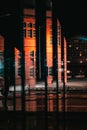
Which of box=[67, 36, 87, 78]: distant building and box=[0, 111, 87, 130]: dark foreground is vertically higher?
box=[67, 36, 87, 78]: distant building

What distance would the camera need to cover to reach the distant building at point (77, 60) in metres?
43.2

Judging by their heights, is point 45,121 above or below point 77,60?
below

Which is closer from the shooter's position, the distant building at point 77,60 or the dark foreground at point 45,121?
the dark foreground at point 45,121

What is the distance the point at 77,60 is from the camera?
1960 inches

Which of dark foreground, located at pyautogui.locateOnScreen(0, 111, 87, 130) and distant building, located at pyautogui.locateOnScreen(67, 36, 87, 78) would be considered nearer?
dark foreground, located at pyautogui.locateOnScreen(0, 111, 87, 130)

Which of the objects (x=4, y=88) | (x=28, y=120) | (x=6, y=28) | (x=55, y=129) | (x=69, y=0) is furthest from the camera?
(x=6, y=28)

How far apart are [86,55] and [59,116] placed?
131ft

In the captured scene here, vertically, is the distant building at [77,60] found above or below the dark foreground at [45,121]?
above

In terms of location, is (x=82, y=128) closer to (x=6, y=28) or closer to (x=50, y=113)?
(x=50, y=113)

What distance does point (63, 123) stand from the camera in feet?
38.9

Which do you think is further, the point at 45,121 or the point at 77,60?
the point at 77,60

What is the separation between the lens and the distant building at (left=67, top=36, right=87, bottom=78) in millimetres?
43219

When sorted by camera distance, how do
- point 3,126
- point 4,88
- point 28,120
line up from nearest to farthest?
point 3,126 → point 28,120 → point 4,88

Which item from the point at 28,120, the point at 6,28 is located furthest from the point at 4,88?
the point at 28,120
